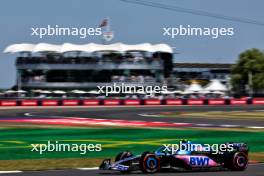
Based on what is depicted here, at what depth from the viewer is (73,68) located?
68.6 m

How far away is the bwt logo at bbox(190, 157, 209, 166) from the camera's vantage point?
10953 millimetres

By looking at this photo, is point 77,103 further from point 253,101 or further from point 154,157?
point 154,157

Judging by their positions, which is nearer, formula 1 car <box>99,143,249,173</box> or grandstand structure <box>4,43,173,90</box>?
formula 1 car <box>99,143,249,173</box>

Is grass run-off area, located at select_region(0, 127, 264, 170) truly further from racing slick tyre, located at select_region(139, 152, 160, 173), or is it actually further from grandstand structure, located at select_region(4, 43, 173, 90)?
grandstand structure, located at select_region(4, 43, 173, 90)

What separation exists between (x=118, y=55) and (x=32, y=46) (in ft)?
34.9

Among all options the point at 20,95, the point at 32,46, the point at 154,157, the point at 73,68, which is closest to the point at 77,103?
the point at 20,95

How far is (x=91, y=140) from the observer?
724 inches

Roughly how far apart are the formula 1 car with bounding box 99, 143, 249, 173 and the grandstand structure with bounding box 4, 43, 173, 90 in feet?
172

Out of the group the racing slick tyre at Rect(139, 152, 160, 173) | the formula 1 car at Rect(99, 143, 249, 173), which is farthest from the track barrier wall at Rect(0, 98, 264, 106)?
the racing slick tyre at Rect(139, 152, 160, 173)

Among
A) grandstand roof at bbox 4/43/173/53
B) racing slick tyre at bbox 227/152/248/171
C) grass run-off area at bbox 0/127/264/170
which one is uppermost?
grandstand roof at bbox 4/43/173/53

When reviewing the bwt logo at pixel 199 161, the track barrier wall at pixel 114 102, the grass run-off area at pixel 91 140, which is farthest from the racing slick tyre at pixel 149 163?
the track barrier wall at pixel 114 102

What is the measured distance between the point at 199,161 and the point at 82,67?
5837 cm

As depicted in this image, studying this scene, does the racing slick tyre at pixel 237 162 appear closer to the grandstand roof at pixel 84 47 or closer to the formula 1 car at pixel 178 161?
the formula 1 car at pixel 178 161

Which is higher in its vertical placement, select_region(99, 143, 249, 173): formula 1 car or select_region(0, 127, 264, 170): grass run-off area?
select_region(99, 143, 249, 173): formula 1 car
